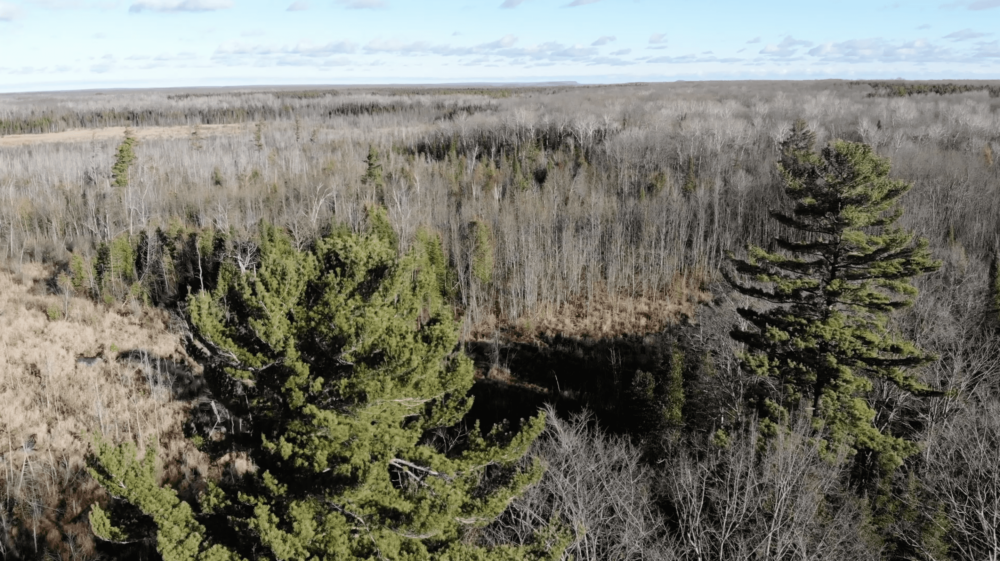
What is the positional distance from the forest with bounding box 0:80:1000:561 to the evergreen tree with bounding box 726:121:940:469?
0.11m

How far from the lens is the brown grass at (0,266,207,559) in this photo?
19.9 m

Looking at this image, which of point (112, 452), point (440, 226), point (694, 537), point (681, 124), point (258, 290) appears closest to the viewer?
point (112, 452)

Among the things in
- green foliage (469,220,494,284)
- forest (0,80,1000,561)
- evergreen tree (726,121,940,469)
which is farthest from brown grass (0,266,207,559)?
evergreen tree (726,121,940,469)

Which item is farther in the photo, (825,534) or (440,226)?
(440,226)

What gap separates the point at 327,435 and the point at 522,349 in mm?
29405

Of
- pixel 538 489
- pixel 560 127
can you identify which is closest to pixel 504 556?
pixel 538 489

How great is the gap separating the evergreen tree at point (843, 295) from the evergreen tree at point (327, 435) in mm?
10999

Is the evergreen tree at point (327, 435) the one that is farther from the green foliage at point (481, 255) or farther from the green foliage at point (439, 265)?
the green foliage at point (481, 255)

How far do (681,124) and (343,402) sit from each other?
2671 inches

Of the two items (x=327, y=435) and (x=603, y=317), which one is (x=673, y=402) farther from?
(x=327, y=435)

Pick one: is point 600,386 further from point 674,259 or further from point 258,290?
point 258,290

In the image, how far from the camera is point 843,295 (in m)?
17.8

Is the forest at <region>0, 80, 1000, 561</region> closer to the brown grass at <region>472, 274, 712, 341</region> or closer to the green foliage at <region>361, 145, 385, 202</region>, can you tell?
the brown grass at <region>472, 274, 712, 341</region>

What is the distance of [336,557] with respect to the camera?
9508mm
